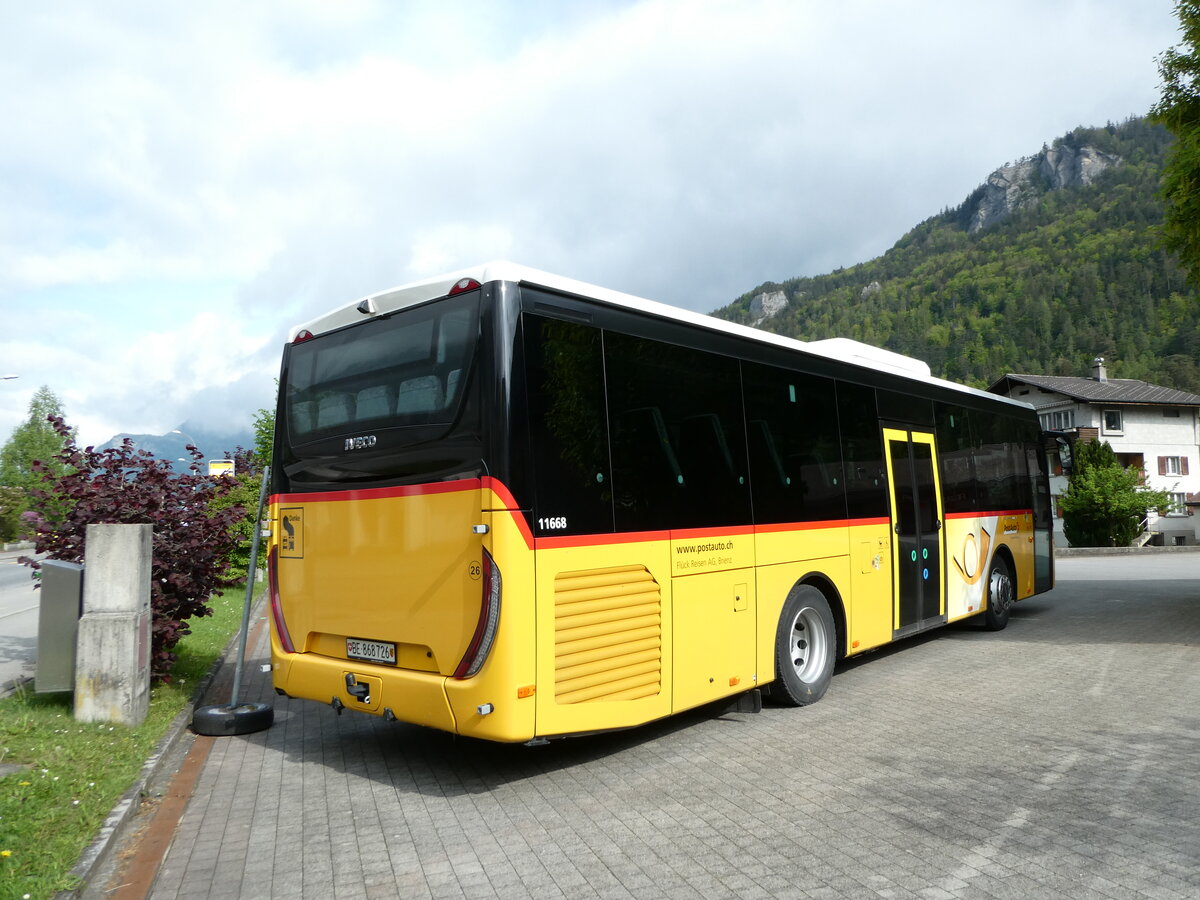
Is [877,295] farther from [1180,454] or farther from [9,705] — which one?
[9,705]

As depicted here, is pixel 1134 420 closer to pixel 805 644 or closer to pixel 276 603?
pixel 805 644

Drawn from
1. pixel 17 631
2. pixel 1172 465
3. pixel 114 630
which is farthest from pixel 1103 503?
pixel 114 630

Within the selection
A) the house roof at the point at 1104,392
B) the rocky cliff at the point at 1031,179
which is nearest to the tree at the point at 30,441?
the house roof at the point at 1104,392

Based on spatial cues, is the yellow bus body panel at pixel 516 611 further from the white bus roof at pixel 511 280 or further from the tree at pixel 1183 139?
the tree at pixel 1183 139

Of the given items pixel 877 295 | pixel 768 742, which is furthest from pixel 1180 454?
pixel 768 742

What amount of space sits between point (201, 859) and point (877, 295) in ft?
406

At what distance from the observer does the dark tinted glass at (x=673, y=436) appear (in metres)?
5.91

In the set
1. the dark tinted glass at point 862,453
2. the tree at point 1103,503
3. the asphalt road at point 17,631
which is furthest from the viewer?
the tree at point 1103,503

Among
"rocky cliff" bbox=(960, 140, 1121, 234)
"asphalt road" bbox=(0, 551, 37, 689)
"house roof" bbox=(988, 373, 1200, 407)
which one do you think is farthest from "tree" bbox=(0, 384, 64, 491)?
"rocky cliff" bbox=(960, 140, 1121, 234)

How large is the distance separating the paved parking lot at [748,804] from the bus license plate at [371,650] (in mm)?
804

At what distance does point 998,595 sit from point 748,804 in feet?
27.1

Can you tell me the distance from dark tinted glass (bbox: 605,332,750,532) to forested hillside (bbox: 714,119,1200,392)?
9140 cm

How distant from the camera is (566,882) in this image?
4117 millimetres

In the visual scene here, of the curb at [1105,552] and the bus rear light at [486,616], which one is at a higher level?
the bus rear light at [486,616]
